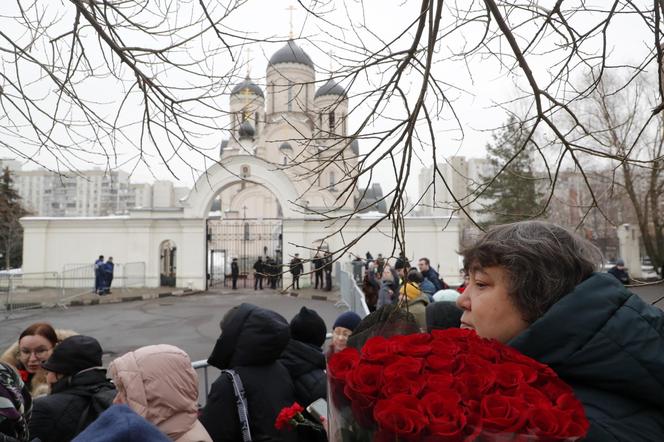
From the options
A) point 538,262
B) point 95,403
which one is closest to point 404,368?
point 538,262

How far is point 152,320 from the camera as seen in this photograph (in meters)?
13.2

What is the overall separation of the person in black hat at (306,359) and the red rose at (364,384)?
6.67 feet

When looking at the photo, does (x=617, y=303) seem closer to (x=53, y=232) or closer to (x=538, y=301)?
(x=538, y=301)

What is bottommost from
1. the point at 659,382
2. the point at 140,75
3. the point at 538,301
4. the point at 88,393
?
the point at 88,393

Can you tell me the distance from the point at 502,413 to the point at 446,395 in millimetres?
100

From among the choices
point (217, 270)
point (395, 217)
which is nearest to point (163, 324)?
point (395, 217)

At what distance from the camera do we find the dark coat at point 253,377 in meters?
2.54

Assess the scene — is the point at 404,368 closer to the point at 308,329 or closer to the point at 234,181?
the point at 308,329

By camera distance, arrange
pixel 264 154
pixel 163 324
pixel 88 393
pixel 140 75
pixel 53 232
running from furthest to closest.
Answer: pixel 264 154, pixel 53 232, pixel 163 324, pixel 140 75, pixel 88 393

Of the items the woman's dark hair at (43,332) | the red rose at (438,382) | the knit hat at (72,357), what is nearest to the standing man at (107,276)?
the woman's dark hair at (43,332)

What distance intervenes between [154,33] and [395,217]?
2.46 metres

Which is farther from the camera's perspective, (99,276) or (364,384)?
(99,276)

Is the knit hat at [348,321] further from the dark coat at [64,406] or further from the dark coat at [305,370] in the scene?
the dark coat at [64,406]

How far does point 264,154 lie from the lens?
129 ft
